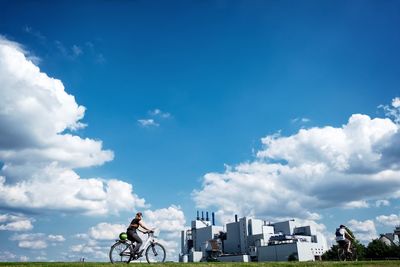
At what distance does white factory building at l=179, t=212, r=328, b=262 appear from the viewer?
5979 inches

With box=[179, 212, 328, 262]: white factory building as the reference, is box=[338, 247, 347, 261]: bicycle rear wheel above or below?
below

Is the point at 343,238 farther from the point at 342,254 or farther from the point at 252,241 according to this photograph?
the point at 252,241

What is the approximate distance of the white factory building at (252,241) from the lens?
498 feet

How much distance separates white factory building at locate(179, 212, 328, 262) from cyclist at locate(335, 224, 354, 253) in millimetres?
126224

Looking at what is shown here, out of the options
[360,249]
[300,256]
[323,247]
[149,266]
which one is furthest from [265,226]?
[149,266]

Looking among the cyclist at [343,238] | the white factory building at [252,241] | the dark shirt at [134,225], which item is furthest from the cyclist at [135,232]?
the white factory building at [252,241]

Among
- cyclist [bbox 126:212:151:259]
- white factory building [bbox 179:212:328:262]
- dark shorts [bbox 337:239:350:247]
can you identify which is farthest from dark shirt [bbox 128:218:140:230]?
white factory building [bbox 179:212:328:262]

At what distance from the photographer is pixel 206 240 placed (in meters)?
191

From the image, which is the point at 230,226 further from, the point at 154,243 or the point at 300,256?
the point at 154,243

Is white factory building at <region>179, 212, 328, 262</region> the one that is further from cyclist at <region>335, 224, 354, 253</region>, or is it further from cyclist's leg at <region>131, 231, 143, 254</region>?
cyclist's leg at <region>131, 231, 143, 254</region>

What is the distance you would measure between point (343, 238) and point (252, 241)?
154 m

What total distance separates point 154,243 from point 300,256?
131453 mm

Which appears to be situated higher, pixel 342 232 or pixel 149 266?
pixel 342 232

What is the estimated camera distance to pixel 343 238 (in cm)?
2406
